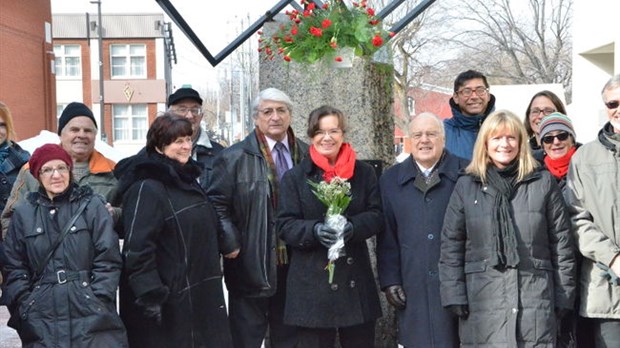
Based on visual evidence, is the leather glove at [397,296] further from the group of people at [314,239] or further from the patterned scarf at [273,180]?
the patterned scarf at [273,180]

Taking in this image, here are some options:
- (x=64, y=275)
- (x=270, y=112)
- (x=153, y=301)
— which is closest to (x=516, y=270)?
(x=270, y=112)

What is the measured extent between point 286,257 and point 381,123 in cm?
134

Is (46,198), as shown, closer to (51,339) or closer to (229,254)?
(51,339)

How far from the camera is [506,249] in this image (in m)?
3.95

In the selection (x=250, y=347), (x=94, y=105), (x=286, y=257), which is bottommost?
(x=250, y=347)

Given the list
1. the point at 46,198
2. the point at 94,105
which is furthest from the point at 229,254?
the point at 94,105

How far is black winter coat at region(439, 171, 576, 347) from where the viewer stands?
394cm

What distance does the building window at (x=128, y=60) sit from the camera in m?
53.0

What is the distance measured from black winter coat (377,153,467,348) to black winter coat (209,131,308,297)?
716 mm

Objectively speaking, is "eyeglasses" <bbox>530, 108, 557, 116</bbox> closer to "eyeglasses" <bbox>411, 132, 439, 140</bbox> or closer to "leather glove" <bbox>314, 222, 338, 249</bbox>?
"eyeglasses" <bbox>411, 132, 439, 140</bbox>

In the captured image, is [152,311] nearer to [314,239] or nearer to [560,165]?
[314,239]

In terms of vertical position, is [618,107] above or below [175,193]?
above

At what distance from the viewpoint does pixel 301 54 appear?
530 centimetres

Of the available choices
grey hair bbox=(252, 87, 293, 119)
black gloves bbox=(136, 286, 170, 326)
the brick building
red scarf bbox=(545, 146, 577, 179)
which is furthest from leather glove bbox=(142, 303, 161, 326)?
the brick building
